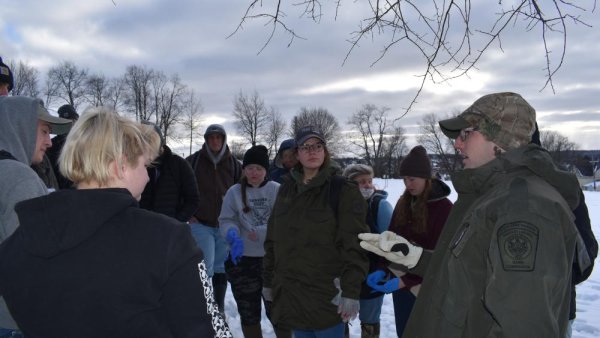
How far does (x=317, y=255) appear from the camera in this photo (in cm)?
303

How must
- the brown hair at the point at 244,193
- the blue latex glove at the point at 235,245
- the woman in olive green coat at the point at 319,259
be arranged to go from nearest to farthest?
the woman in olive green coat at the point at 319,259
the blue latex glove at the point at 235,245
the brown hair at the point at 244,193

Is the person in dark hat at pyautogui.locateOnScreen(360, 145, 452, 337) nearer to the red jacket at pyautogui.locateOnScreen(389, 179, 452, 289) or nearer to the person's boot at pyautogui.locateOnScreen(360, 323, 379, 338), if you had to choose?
the red jacket at pyautogui.locateOnScreen(389, 179, 452, 289)

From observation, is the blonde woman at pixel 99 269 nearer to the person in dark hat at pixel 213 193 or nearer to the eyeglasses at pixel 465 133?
Result: the eyeglasses at pixel 465 133

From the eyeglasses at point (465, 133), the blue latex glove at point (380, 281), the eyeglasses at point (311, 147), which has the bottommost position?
the blue latex glove at point (380, 281)

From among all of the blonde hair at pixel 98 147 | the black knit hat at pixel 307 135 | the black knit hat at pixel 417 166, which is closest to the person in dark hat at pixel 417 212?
the black knit hat at pixel 417 166

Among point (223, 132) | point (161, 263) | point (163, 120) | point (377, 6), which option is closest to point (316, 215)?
point (377, 6)

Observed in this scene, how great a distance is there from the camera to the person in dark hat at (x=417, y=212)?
3.49 m

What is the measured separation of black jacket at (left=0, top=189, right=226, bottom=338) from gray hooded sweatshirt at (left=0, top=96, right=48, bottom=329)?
0.72 meters

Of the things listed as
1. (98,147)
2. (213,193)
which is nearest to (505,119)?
(98,147)

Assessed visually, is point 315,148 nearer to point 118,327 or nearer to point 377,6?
point 377,6

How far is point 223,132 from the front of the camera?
5270 mm

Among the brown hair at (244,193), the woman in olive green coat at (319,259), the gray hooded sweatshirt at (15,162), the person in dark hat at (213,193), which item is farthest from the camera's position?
the person in dark hat at (213,193)

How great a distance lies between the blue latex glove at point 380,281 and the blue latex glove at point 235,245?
132 cm

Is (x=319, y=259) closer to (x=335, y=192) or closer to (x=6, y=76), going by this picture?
(x=335, y=192)
